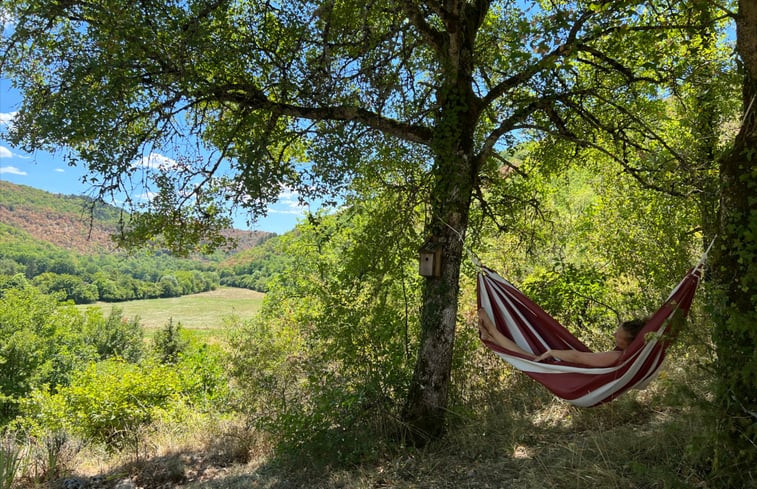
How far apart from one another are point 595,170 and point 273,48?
3.56 m

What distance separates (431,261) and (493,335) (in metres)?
0.63

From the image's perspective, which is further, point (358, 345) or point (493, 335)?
point (358, 345)

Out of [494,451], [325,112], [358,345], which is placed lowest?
[494,451]

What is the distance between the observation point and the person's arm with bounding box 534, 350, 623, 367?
2.62 meters

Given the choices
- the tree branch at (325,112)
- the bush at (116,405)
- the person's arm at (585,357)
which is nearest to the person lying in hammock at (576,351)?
the person's arm at (585,357)

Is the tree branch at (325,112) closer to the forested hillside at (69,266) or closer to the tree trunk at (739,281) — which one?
the tree trunk at (739,281)

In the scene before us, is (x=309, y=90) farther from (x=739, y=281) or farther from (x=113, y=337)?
(x=113, y=337)

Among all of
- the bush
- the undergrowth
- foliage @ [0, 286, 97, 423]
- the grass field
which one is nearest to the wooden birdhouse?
the undergrowth

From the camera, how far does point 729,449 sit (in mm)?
1753

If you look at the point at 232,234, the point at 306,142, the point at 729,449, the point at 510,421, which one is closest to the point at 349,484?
the point at 510,421

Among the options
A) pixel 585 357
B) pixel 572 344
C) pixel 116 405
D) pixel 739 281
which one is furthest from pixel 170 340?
pixel 739 281

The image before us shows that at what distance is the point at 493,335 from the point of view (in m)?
2.99

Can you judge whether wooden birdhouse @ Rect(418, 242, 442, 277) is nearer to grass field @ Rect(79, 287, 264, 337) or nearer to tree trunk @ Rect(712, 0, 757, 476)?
tree trunk @ Rect(712, 0, 757, 476)

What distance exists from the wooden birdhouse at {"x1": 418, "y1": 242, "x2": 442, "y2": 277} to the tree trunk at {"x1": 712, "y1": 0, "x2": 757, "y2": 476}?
61.8 inches
